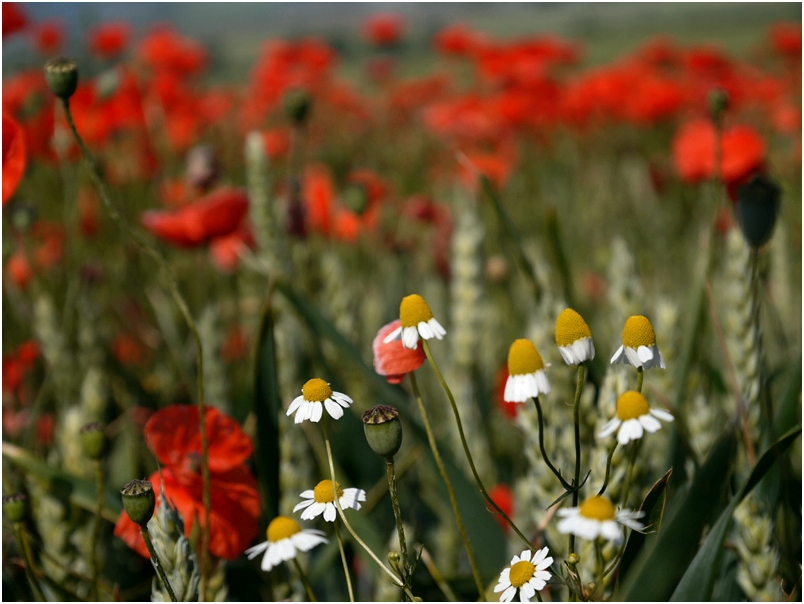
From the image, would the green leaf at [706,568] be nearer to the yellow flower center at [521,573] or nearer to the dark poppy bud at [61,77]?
the yellow flower center at [521,573]

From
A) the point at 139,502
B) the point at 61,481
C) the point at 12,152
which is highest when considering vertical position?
the point at 12,152

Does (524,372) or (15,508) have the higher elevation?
(524,372)

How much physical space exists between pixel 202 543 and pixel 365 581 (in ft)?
0.97

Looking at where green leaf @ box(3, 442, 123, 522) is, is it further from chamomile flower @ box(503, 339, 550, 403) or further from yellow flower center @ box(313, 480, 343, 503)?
chamomile flower @ box(503, 339, 550, 403)

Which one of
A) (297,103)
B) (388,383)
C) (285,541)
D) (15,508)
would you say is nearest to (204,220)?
(297,103)

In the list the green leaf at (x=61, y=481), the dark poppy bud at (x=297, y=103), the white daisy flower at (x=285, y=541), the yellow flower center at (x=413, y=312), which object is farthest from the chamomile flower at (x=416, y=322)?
the dark poppy bud at (x=297, y=103)

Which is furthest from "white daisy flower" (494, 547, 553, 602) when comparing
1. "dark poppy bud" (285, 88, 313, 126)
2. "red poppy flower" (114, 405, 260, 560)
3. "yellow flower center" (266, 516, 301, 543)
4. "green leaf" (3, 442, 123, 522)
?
"dark poppy bud" (285, 88, 313, 126)

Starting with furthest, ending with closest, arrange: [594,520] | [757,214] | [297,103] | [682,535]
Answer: [297,103], [757,214], [682,535], [594,520]

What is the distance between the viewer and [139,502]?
38 centimetres

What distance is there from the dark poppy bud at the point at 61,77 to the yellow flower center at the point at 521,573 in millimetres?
397

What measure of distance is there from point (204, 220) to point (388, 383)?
424 mm

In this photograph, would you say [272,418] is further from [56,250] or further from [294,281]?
[56,250]

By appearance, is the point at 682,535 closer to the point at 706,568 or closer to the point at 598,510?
the point at 706,568

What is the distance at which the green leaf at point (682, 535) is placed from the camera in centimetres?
42
